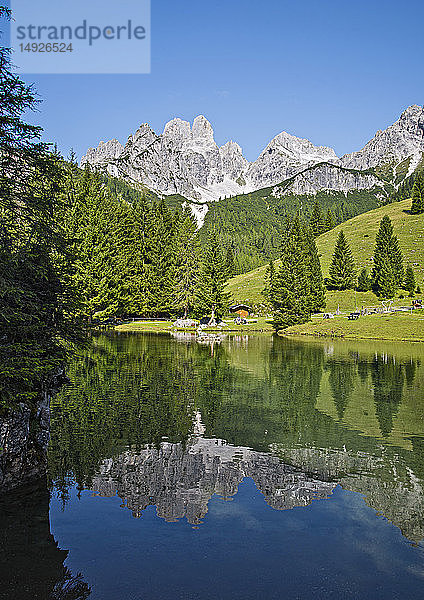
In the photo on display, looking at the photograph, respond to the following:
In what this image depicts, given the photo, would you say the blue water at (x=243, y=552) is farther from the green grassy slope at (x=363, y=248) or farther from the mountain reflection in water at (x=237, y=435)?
the green grassy slope at (x=363, y=248)

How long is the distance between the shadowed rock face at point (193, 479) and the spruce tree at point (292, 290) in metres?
68.3

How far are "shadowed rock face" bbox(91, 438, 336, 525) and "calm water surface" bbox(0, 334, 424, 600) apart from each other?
65 mm

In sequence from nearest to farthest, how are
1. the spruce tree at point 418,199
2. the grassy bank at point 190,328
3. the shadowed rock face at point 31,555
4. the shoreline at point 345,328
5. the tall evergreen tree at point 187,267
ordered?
the shadowed rock face at point 31,555
the shoreline at point 345,328
the grassy bank at point 190,328
the tall evergreen tree at point 187,267
the spruce tree at point 418,199

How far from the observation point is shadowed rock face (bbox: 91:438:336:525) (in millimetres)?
15084

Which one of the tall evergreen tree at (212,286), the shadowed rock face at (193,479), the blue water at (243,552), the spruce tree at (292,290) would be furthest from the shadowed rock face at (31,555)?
Answer: the spruce tree at (292,290)

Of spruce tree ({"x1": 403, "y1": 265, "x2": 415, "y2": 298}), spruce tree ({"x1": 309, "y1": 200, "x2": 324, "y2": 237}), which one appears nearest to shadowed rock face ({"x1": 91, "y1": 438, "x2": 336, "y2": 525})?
spruce tree ({"x1": 403, "y1": 265, "x2": 415, "y2": 298})

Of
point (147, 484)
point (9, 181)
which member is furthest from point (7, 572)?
point (9, 181)

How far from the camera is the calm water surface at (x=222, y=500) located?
11000 millimetres

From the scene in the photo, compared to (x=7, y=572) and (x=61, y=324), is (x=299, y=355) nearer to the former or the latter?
(x=61, y=324)

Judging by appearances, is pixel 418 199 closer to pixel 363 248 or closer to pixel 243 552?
pixel 363 248

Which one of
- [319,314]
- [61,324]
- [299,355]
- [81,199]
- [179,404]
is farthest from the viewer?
[319,314]

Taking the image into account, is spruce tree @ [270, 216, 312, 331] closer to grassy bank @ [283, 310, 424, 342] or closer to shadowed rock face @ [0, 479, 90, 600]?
grassy bank @ [283, 310, 424, 342]

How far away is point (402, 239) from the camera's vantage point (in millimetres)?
136125

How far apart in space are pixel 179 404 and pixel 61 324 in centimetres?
1176
